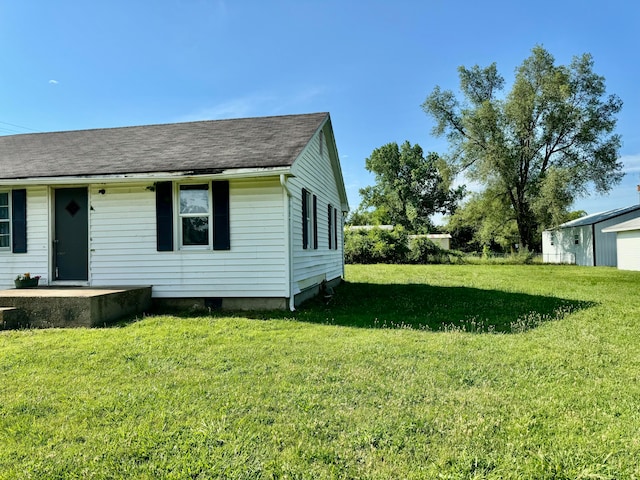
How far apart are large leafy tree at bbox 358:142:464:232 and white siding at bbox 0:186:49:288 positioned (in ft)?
136

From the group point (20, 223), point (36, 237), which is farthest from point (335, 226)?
point (20, 223)

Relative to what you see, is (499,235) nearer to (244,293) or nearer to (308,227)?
(308,227)

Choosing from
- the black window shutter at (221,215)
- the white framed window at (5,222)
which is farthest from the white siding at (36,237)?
the black window shutter at (221,215)

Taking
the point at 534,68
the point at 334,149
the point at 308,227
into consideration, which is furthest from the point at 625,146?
the point at 308,227

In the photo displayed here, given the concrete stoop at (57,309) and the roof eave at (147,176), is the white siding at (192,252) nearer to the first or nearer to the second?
the roof eave at (147,176)

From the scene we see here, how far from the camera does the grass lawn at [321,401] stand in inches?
96.2

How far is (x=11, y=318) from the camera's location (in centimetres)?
646

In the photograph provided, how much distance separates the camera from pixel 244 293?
7.79 meters

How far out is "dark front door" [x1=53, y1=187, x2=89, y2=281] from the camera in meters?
8.30

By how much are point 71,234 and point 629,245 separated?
23299 millimetres

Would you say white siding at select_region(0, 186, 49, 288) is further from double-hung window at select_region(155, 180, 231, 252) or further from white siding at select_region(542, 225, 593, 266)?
white siding at select_region(542, 225, 593, 266)

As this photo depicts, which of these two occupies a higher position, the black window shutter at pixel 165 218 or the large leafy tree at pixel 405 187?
the large leafy tree at pixel 405 187

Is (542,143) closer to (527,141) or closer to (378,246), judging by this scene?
(527,141)

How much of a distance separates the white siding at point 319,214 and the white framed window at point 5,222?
6.21 metres
